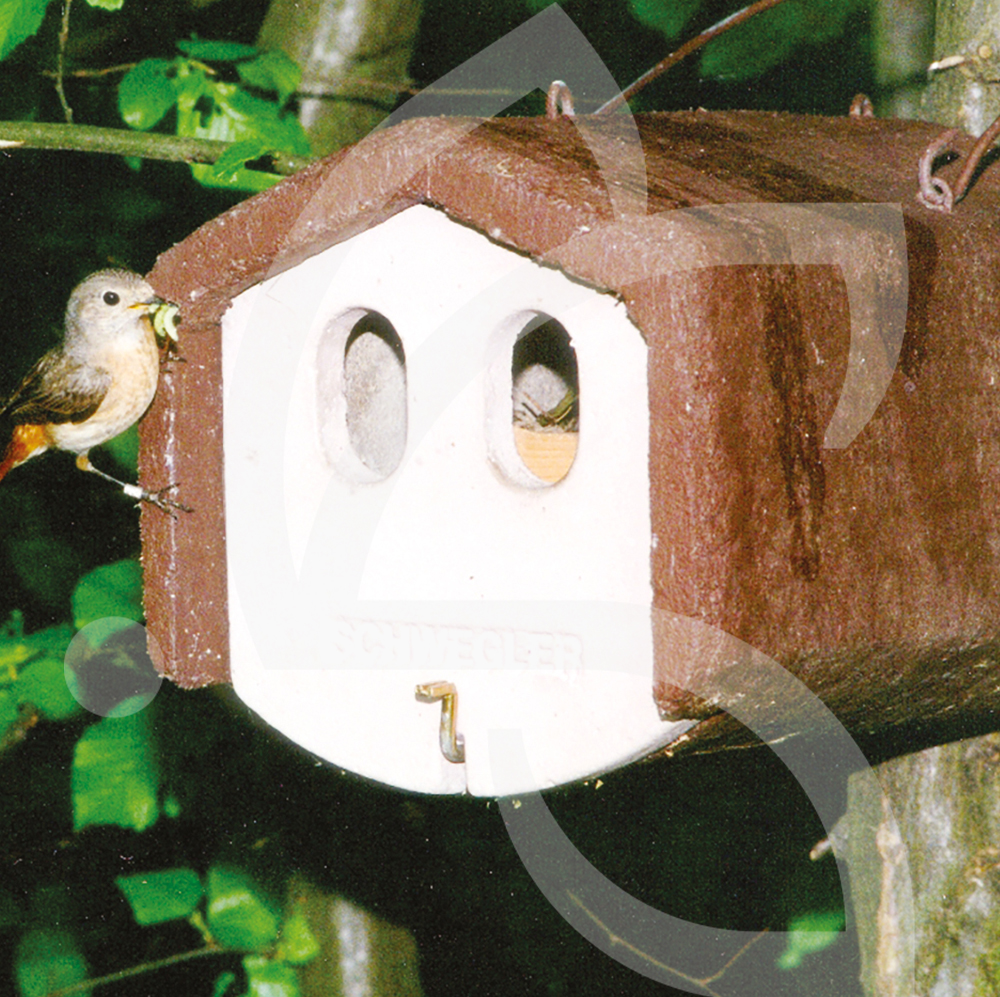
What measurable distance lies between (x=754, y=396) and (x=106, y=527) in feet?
8.15

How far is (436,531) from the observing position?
5.03 ft

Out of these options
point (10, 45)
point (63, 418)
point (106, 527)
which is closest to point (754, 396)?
point (63, 418)

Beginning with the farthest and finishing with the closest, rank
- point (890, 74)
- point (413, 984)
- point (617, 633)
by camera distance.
Result: point (413, 984), point (890, 74), point (617, 633)

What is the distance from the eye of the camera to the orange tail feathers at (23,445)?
200cm

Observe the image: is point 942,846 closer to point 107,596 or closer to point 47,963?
point 107,596

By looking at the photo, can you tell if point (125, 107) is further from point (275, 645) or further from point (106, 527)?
point (106, 527)

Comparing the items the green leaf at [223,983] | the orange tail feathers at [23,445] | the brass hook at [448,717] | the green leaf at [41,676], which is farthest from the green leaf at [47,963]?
the brass hook at [448,717]

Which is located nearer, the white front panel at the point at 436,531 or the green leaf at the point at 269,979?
the white front panel at the point at 436,531

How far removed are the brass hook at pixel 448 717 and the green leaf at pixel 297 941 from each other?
1402 millimetres

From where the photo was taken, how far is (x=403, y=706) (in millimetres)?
1571

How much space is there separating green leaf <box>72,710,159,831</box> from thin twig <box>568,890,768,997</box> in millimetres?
1073

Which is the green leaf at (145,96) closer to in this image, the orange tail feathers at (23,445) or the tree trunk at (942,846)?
the orange tail feathers at (23,445)

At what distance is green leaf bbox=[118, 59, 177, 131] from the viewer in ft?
7.30

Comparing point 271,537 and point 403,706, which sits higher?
point 271,537
